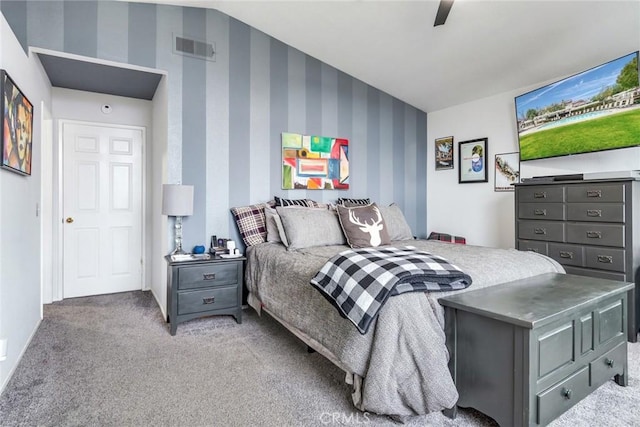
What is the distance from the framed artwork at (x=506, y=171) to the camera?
3.87m

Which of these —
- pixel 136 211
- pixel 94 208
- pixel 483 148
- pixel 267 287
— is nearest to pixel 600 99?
pixel 483 148

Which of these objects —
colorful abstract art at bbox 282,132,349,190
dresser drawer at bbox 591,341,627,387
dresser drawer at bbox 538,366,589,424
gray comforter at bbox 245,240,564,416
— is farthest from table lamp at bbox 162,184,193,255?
dresser drawer at bbox 591,341,627,387

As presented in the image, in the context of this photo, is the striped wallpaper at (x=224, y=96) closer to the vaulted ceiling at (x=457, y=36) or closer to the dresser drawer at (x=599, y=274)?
the vaulted ceiling at (x=457, y=36)

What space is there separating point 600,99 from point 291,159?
287 centimetres

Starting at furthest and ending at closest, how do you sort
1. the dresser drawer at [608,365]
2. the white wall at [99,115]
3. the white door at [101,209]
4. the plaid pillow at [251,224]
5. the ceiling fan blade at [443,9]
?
the white door at [101,209] < the white wall at [99,115] < the plaid pillow at [251,224] < the ceiling fan blade at [443,9] < the dresser drawer at [608,365]

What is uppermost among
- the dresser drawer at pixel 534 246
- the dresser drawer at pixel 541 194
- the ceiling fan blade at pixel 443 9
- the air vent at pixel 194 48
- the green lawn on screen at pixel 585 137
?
the air vent at pixel 194 48

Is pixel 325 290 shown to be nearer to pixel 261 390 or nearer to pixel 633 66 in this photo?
pixel 261 390

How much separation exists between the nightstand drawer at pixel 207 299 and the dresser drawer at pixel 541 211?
2.81 metres

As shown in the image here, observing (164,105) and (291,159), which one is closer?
(164,105)

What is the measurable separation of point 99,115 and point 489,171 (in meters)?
4.65

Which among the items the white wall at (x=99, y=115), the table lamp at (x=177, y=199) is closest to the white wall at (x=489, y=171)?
the table lamp at (x=177, y=199)

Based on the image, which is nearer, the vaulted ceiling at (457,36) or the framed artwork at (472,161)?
the vaulted ceiling at (457,36)

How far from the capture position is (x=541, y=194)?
316 cm

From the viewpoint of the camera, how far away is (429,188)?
4891mm
